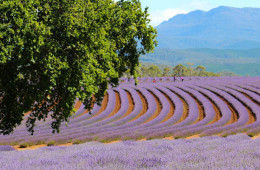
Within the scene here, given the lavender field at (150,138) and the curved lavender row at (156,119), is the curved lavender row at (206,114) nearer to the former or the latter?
the lavender field at (150,138)

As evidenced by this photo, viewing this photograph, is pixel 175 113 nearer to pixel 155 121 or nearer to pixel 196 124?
pixel 155 121

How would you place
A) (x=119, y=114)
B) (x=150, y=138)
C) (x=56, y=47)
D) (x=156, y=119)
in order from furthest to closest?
(x=119, y=114)
(x=156, y=119)
(x=150, y=138)
(x=56, y=47)

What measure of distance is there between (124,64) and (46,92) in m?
3.13

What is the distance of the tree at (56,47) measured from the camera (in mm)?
6906

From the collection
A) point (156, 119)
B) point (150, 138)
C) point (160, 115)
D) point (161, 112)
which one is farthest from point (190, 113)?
point (150, 138)

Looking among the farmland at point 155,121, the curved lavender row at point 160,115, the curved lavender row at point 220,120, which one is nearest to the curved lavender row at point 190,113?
the farmland at point 155,121

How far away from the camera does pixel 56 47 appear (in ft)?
24.9

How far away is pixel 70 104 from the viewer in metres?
8.50

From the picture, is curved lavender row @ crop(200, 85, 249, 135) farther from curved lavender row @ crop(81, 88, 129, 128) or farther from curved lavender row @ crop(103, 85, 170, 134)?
curved lavender row @ crop(81, 88, 129, 128)

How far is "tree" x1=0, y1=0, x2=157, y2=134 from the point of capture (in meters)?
6.91

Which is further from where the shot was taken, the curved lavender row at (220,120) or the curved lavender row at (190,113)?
Result: the curved lavender row at (190,113)

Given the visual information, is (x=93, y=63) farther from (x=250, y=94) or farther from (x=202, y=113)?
(x=250, y=94)

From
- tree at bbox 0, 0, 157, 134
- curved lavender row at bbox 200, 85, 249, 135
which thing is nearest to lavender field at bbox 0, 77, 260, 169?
curved lavender row at bbox 200, 85, 249, 135

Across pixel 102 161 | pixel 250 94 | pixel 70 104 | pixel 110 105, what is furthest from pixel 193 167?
pixel 250 94
